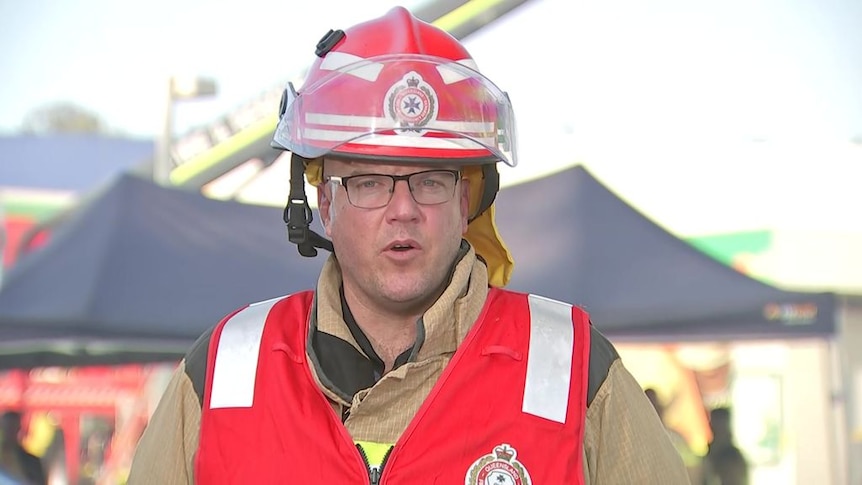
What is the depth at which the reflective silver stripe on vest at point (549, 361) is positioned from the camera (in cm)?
177

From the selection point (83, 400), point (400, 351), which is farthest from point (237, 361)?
point (83, 400)

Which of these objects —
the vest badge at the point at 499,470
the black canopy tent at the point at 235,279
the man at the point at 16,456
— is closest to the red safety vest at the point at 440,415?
the vest badge at the point at 499,470

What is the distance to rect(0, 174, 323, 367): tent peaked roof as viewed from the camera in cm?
481

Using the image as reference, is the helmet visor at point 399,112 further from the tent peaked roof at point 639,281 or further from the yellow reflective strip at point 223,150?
the yellow reflective strip at point 223,150

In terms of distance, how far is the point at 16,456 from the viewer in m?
5.70

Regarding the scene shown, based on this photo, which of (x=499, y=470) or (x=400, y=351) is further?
(x=400, y=351)

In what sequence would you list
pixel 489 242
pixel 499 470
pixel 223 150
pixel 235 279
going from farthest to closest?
pixel 223 150
pixel 235 279
pixel 489 242
pixel 499 470

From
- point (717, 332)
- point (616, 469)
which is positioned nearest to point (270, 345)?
point (616, 469)

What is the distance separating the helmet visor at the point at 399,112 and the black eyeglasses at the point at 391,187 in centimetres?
4

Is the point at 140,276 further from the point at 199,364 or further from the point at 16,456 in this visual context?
the point at 199,364

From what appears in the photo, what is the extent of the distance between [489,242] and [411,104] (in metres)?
0.39

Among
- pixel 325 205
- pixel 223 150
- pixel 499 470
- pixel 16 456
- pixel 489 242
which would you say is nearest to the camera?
pixel 499 470

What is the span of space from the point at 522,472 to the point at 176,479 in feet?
1.89

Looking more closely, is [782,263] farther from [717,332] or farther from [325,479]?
[325,479]
